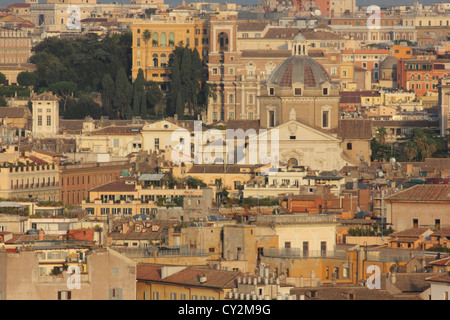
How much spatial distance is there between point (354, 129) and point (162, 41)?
1389 inches

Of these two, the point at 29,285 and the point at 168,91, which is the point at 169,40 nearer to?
the point at 168,91

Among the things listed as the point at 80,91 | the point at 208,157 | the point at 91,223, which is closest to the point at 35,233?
the point at 91,223

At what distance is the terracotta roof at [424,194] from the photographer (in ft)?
173

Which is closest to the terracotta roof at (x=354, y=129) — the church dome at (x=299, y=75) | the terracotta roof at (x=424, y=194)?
the church dome at (x=299, y=75)

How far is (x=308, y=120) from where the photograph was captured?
88188 mm

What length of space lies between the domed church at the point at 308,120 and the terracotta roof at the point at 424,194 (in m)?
30.3

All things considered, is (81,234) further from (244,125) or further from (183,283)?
(244,125)

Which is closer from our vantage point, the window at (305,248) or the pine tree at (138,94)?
the window at (305,248)

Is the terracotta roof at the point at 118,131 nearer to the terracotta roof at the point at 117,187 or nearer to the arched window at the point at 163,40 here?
the terracotta roof at the point at 117,187

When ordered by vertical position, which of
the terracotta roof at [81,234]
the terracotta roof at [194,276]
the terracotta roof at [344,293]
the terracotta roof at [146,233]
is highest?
the terracotta roof at [81,234]

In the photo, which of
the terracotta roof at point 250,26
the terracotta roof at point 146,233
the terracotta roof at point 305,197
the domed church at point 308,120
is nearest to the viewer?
the terracotta roof at point 146,233

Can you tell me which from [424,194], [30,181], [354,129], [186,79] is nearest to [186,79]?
[186,79]

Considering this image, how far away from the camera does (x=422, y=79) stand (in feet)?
430

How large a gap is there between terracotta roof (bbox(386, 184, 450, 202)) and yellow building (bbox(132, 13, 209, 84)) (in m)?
64.7
